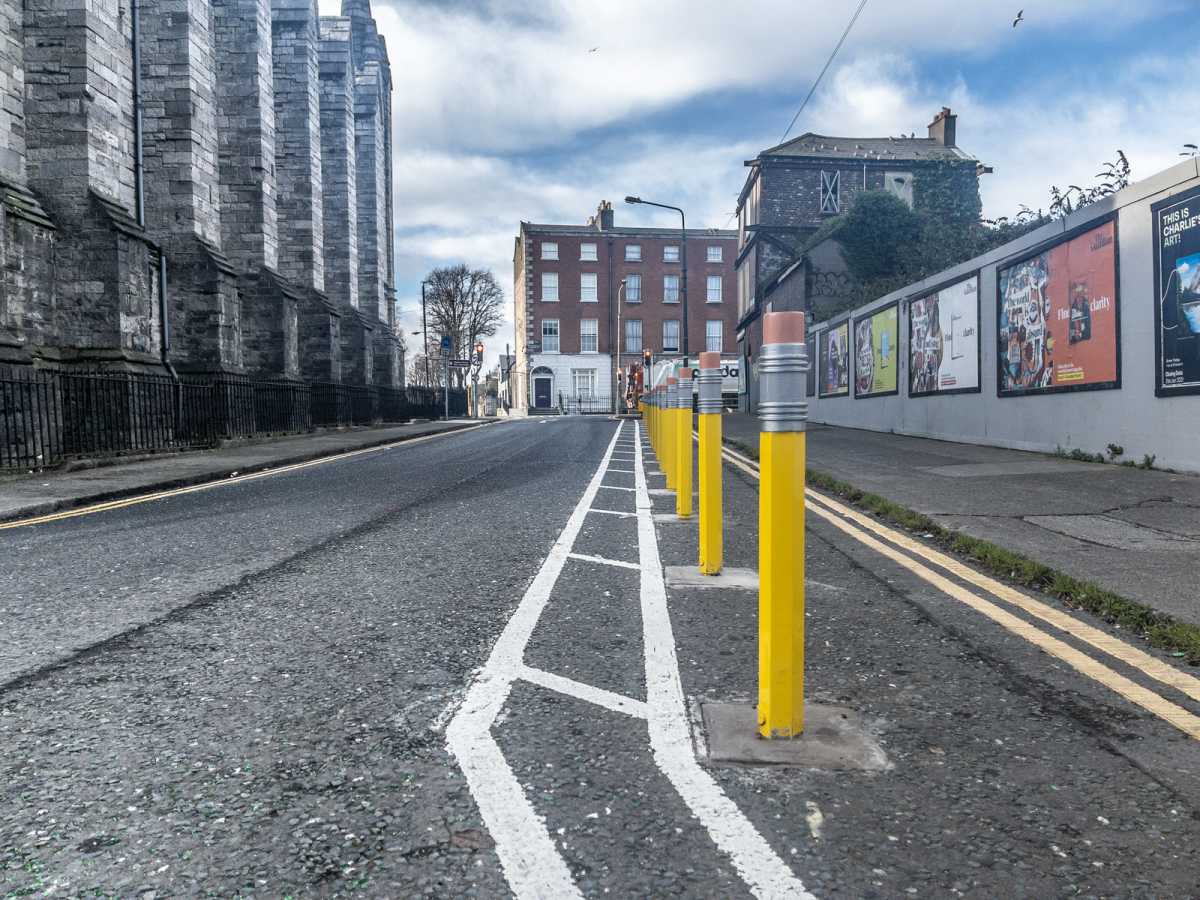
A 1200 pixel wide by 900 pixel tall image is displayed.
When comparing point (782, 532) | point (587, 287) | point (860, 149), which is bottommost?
point (782, 532)

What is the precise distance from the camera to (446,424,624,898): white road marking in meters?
1.99

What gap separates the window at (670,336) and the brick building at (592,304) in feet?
0.25

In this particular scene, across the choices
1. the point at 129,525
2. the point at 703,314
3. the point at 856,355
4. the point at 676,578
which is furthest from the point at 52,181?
the point at 703,314

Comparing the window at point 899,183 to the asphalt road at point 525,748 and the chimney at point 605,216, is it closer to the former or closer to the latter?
the chimney at point 605,216

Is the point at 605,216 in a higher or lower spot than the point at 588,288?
higher

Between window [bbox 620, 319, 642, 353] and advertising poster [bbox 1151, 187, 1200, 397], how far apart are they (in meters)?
54.1

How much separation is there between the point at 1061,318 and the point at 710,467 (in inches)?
408

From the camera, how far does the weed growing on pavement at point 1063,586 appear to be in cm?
382

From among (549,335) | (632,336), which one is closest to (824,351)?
(632,336)

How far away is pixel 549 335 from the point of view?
2537 inches

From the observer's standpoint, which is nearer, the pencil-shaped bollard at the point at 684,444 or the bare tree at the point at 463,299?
the pencil-shaped bollard at the point at 684,444

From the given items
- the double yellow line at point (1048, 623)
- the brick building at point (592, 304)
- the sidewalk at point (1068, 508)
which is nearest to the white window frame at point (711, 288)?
the brick building at point (592, 304)

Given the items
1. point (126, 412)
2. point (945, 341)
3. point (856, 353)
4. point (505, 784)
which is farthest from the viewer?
point (856, 353)

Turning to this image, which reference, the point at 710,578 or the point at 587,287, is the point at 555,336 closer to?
the point at 587,287
